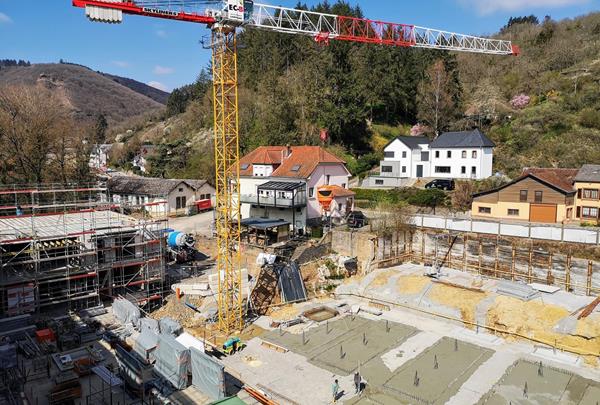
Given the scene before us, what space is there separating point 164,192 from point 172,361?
25999 millimetres

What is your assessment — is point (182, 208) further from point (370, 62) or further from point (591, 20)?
point (591, 20)

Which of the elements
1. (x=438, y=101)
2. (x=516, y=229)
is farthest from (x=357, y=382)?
(x=438, y=101)

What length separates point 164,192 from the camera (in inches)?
1598

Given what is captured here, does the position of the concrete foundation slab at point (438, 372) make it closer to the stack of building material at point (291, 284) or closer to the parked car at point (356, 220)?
the stack of building material at point (291, 284)

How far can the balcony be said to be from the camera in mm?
30734

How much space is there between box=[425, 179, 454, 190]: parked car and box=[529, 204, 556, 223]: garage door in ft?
31.5

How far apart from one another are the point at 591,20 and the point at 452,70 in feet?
113

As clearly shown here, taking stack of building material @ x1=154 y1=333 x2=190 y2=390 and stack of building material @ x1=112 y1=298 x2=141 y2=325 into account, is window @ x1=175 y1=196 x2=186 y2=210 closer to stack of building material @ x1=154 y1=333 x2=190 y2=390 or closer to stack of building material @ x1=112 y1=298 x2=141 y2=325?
stack of building material @ x1=112 y1=298 x2=141 y2=325

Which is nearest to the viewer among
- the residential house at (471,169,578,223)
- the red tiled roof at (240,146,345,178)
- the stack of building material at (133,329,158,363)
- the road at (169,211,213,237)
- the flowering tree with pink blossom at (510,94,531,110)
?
the stack of building material at (133,329,158,363)

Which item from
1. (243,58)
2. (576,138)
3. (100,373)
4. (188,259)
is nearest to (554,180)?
(576,138)

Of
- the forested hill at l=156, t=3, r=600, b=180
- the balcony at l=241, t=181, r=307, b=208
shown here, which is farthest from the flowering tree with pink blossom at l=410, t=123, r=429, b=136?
the balcony at l=241, t=181, r=307, b=208

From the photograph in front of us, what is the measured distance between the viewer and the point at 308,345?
19250 millimetres

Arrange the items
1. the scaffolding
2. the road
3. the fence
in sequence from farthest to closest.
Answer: the road < the fence < the scaffolding

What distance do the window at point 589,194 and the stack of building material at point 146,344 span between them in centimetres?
2750
